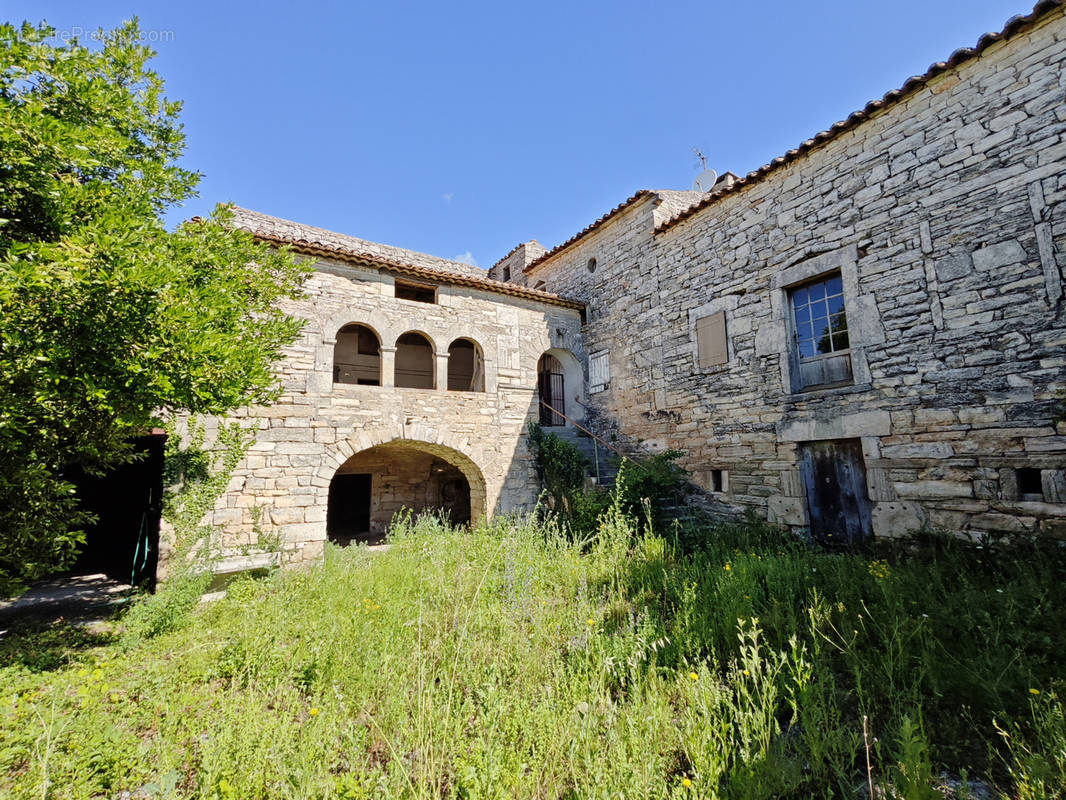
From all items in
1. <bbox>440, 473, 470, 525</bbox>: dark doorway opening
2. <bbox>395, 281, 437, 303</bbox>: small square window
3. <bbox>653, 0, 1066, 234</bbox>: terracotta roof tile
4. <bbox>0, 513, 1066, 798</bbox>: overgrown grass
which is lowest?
<bbox>0, 513, 1066, 798</bbox>: overgrown grass

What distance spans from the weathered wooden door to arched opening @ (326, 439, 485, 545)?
7.04 m

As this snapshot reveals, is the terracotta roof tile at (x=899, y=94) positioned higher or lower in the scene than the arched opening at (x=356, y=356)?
higher

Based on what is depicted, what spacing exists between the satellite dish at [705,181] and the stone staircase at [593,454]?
672 cm

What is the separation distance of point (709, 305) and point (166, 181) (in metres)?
7.47

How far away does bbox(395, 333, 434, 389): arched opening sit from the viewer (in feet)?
37.7

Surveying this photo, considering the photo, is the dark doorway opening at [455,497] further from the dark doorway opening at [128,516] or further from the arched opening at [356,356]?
the dark doorway opening at [128,516]

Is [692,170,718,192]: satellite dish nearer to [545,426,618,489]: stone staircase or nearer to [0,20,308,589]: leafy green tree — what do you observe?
[545,426,618,489]: stone staircase

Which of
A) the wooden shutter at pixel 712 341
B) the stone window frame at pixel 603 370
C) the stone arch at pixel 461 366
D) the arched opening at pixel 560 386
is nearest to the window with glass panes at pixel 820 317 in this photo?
the wooden shutter at pixel 712 341

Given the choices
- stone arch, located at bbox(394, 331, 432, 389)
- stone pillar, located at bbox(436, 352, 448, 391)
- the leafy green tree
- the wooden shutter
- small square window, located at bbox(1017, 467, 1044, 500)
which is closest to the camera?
the leafy green tree

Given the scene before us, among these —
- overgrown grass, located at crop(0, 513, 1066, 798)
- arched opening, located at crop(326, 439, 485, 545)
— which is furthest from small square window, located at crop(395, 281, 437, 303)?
overgrown grass, located at crop(0, 513, 1066, 798)

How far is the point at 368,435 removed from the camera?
7711 mm

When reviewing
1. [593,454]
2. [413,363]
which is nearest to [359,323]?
[413,363]

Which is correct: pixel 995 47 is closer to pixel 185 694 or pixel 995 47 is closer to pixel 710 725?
pixel 710 725

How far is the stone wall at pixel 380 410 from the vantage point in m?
6.82
